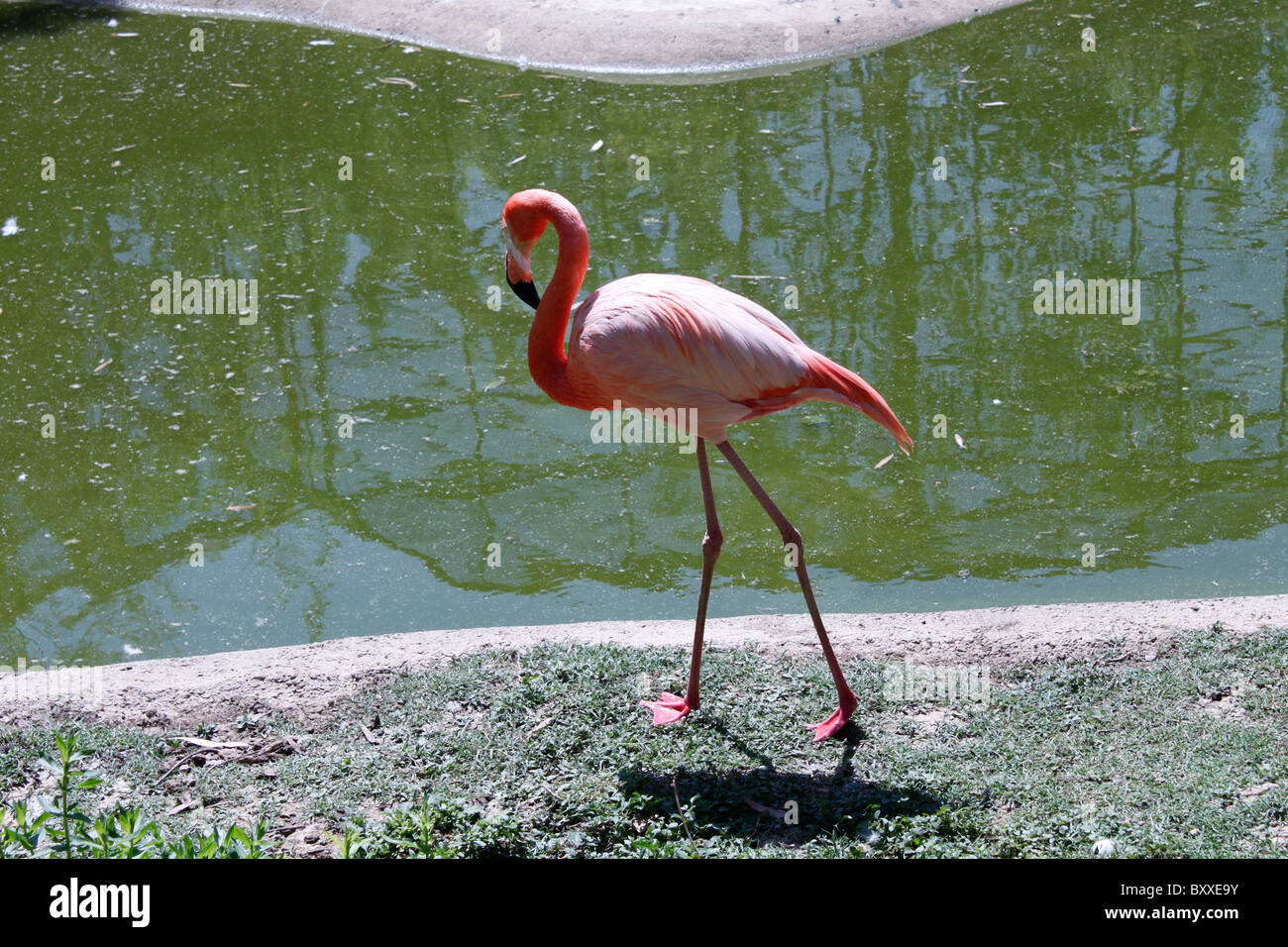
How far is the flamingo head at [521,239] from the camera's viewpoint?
3.79m

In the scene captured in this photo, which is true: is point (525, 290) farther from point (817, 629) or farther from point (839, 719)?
point (839, 719)

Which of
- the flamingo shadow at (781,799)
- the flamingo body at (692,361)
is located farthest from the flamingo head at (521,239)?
the flamingo shadow at (781,799)

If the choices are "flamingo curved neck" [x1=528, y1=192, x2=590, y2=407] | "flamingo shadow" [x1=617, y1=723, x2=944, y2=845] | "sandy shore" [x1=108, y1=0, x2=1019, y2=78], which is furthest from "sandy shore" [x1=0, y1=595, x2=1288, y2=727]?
"sandy shore" [x1=108, y1=0, x2=1019, y2=78]

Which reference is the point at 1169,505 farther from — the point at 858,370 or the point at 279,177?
the point at 279,177

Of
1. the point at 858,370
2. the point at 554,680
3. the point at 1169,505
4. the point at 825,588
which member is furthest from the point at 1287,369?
the point at 554,680

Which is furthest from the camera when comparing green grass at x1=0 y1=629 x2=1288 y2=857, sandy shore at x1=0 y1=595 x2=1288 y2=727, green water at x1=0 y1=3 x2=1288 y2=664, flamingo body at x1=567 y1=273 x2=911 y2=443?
green water at x1=0 y1=3 x2=1288 y2=664

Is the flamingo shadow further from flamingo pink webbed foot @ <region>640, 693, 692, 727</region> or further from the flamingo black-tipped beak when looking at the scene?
the flamingo black-tipped beak

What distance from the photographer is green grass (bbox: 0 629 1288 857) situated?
333 centimetres

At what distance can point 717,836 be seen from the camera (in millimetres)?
3398

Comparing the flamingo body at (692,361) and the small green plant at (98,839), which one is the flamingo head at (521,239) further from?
the small green plant at (98,839)

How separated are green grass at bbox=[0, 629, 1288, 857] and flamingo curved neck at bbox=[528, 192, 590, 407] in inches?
37.1

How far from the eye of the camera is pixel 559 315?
3.84 metres

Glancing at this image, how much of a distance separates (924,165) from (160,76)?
6026 millimetres

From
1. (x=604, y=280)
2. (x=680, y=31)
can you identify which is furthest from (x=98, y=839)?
(x=680, y=31)
